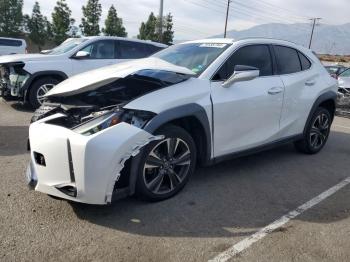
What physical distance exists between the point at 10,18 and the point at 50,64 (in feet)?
137

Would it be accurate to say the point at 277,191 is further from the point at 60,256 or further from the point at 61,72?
the point at 61,72

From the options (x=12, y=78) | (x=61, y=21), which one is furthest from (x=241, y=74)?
(x=61, y=21)

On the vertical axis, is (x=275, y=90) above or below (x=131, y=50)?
above

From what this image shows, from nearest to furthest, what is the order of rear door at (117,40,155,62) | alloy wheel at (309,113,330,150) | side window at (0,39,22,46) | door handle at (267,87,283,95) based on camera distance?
door handle at (267,87,283,95)
alloy wheel at (309,113,330,150)
rear door at (117,40,155,62)
side window at (0,39,22,46)

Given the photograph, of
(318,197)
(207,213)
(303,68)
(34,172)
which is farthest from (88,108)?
(303,68)

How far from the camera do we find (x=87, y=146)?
3297 mm

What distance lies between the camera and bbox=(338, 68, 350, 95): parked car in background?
36.7 ft

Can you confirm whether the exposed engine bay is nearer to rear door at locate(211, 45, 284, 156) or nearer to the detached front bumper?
the detached front bumper

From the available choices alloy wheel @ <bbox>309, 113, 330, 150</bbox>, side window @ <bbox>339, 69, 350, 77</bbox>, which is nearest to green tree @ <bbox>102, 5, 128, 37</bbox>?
side window @ <bbox>339, 69, 350, 77</bbox>

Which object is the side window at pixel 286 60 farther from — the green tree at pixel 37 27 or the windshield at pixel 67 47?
the green tree at pixel 37 27

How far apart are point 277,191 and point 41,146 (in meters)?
2.66

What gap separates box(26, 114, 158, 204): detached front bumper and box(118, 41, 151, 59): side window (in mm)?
6822

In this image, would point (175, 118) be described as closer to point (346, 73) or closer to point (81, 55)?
point (81, 55)

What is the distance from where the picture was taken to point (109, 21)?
158 ft
